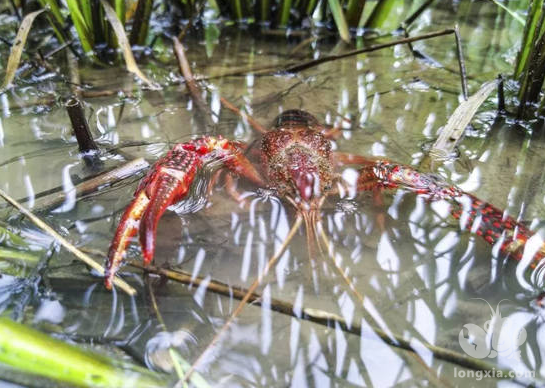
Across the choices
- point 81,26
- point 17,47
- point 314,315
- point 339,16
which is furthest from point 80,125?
point 339,16

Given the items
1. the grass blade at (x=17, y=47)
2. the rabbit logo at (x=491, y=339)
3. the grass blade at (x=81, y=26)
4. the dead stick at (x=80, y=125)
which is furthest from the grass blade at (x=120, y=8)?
the rabbit logo at (x=491, y=339)

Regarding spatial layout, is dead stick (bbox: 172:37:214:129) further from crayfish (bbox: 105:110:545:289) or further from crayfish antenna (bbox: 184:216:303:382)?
crayfish antenna (bbox: 184:216:303:382)

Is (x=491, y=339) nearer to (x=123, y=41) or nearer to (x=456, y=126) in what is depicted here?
(x=456, y=126)

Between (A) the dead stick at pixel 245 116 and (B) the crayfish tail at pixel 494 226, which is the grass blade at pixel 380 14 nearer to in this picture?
(A) the dead stick at pixel 245 116

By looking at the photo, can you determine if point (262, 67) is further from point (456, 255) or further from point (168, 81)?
point (456, 255)

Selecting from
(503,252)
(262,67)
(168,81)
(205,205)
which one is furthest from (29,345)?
(262,67)

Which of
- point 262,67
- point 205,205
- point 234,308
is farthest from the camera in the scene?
point 262,67
